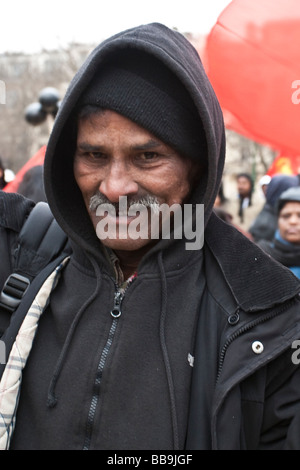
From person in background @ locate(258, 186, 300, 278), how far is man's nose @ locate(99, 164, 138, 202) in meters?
2.71

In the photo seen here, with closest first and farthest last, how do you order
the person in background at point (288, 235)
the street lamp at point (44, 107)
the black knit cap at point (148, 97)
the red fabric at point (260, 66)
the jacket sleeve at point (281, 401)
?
the jacket sleeve at point (281, 401) < the black knit cap at point (148, 97) < the red fabric at point (260, 66) < the person in background at point (288, 235) < the street lamp at point (44, 107)

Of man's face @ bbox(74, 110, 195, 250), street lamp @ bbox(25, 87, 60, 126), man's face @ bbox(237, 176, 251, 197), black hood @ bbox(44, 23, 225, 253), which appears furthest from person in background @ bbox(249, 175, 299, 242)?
man's face @ bbox(237, 176, 251, 197)

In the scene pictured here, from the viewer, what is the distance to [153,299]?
1.51 m

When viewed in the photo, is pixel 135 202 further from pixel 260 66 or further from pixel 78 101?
pixel 260 66

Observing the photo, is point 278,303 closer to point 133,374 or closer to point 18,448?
point 133,374

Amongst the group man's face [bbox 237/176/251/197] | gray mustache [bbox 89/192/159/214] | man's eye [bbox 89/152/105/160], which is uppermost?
man's eye [bbox 89/152/105/160]

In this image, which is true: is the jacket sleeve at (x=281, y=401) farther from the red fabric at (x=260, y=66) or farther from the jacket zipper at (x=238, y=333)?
the red fabric at (x=260, y=66)

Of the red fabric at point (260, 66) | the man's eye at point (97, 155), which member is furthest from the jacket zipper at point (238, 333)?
the red fabric at point (260, 66)

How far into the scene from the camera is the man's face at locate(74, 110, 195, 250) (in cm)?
148

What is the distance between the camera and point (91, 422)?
4.62 feet

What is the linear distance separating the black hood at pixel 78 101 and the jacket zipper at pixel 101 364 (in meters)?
0.19

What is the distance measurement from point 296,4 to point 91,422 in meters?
2.47

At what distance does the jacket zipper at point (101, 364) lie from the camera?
4.62 feet

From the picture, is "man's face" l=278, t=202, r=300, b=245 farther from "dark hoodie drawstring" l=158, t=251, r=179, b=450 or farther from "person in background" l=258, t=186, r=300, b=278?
"dark hoodie drawstring" l=158, t=251, r=179, b=450
